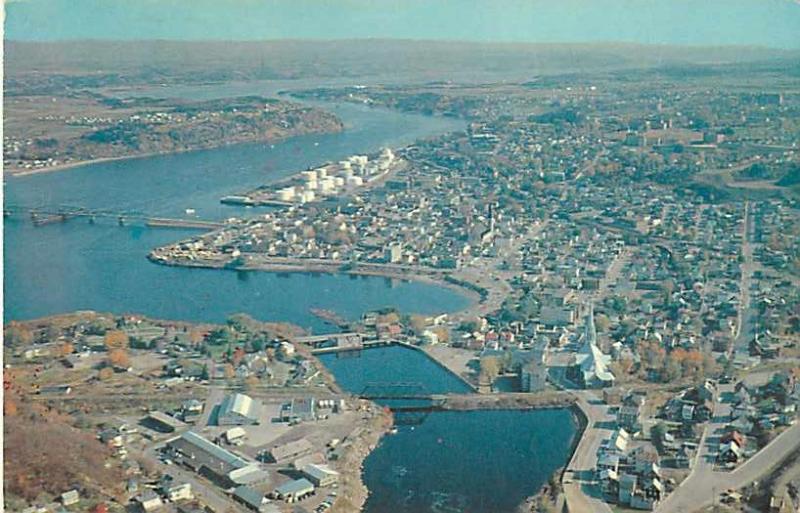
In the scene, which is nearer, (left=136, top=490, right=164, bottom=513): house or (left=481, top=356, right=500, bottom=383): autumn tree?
(left=136, top=490, right=164, bottom=513): house

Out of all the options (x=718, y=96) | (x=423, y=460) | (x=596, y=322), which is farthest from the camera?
(x=718, y=96)

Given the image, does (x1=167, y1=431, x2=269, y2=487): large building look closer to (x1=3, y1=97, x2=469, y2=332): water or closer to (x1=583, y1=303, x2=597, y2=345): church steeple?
(x1=3, y1=97, x2=469, y2=332): water

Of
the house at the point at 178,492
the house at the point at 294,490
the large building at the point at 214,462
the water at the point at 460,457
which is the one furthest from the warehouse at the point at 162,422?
the water at the point at 460,457

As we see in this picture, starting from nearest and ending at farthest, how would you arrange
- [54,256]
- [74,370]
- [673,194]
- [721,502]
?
1. [721,502]
2. [74,370]
3. [54,256]
4. [673,194]

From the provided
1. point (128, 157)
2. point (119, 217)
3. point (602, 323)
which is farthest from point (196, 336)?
point (128, 157)

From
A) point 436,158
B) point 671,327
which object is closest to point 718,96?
point 436,158

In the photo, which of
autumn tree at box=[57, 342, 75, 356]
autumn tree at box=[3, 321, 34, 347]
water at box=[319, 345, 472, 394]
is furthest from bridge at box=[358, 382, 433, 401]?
autumn tree at box=[3, 321, 34, 347]

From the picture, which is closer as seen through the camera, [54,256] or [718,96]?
[54,256]

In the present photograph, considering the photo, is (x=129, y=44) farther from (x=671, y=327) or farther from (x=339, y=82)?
(x=671, y=327)
